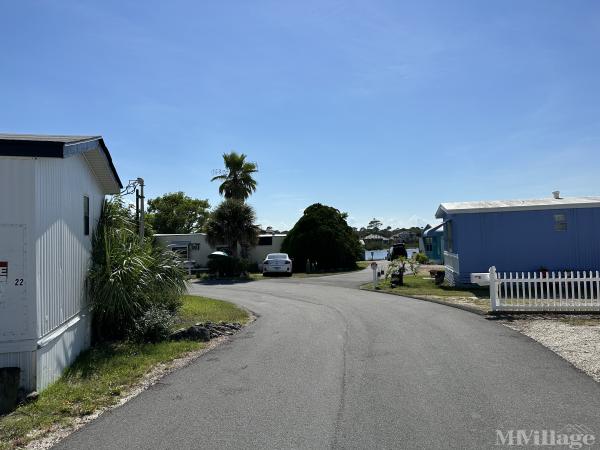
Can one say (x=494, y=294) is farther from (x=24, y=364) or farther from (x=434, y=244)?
(x=434, y=244)

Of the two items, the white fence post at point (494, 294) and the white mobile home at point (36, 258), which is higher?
the white mobile home at point (36, 258)

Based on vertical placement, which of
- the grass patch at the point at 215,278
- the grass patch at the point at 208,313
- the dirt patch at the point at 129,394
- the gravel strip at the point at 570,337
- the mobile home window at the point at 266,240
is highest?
the mobile home window at the point at 266,240

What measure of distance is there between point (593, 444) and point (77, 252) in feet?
25.9

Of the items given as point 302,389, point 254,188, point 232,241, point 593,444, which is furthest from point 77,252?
point 254,188

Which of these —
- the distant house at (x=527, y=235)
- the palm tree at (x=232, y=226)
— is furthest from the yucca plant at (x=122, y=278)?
the palm tree at (x=232, y=226)

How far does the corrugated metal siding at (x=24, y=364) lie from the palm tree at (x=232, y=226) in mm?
24461

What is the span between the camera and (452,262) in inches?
879

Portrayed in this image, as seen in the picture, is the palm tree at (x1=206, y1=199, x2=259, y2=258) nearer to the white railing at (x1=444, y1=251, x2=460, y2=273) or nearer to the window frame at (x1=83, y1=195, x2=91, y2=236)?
the white railing at (x1=444, y1=251, x2=460, y2=273)

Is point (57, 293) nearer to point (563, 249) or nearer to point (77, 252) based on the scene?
point (77, 252)

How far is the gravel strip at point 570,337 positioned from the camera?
7.74 meters

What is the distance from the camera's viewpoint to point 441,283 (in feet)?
71.8

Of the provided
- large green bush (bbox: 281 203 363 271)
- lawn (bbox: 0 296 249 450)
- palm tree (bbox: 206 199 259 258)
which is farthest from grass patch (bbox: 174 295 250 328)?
large green bush (bbox: 281 203 363 271)
